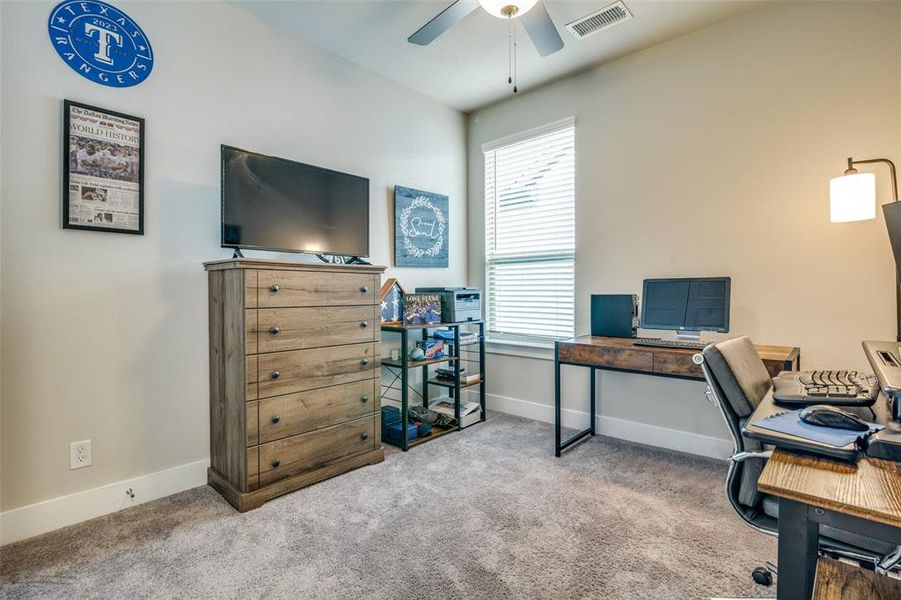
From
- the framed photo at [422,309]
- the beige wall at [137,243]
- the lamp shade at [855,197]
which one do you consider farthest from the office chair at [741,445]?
the beige wall at [137,243]

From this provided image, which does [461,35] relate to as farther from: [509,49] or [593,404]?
[593,404]

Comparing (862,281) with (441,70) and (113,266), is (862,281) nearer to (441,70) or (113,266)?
(441,70)

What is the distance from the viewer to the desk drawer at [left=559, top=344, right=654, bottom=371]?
2.41m

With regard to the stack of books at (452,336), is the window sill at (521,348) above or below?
below

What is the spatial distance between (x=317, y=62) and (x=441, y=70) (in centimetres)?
88

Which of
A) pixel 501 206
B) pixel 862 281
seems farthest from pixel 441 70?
pixel 862 281

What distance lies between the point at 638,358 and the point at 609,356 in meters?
0.16

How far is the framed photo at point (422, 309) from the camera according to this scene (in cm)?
306

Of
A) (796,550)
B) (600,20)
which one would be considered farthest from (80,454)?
(600,20)

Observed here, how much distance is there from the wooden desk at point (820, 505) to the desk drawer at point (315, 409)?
6.73 feet

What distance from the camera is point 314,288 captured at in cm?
238

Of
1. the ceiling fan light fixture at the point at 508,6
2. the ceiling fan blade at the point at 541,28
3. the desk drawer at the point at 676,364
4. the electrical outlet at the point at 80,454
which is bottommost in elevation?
the electrical outlet at the point at 80,454

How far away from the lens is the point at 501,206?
3822mm

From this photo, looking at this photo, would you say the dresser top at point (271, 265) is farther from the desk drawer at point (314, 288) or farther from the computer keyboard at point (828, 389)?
the computer keyboard at point (828, 389)
